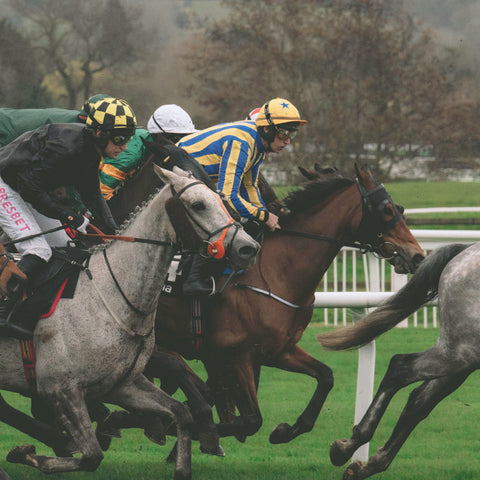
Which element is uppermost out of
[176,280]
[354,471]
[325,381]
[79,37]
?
[79,37]

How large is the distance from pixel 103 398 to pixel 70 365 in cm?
29

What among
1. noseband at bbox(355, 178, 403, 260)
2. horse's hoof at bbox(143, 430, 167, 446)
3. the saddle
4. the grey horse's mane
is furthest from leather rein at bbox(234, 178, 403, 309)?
the saddle

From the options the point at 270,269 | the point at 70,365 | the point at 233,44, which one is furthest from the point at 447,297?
the point at 233,44

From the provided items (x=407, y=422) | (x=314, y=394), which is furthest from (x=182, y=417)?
(x=407, y=422)

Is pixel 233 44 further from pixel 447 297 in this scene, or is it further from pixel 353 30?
pixel 447 297

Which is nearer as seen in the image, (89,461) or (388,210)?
(89,461)

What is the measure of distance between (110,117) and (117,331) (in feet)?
3.32

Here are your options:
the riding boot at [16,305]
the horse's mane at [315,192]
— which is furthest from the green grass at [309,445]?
the riding boot at [16,305]

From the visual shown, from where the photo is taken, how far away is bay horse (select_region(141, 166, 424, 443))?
17.0 feet

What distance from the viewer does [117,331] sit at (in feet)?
13.7

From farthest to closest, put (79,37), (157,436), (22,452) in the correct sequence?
(79,37)
(157,436)
(22,452)

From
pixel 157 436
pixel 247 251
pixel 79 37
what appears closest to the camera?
pixel 247 251

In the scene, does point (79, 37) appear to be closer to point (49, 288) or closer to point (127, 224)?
point (127, 224)

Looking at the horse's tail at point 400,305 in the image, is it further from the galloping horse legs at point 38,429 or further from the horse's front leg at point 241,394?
the galloping horse legs at point 38,429
